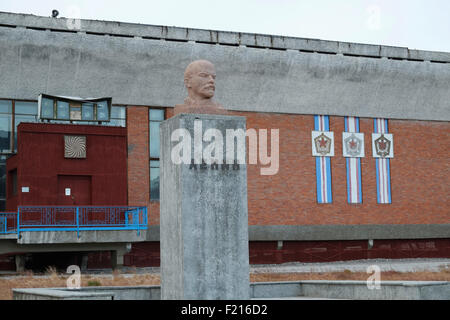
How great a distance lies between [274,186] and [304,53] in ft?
21.2

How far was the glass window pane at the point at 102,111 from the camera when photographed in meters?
28.0

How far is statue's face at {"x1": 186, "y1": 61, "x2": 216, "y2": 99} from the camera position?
40.1 feet

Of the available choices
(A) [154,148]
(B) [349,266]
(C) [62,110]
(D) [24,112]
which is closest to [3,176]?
(D) [24,112]

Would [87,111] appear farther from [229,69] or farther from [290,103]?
[290,103]

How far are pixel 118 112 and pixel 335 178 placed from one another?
11.2 meters

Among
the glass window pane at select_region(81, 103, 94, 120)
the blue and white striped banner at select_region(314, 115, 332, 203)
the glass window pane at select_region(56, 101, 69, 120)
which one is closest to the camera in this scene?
the glass window pane at select_region(56, 101, 69, 120)

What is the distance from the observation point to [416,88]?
35750 millimetres

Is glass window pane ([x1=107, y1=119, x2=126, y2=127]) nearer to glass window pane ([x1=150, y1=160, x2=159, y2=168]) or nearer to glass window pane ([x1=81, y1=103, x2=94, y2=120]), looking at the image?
glass window pane ([x1=150, y1=160, x2=159, y2=168])

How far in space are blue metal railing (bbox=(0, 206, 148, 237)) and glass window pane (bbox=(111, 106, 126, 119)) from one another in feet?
17.5

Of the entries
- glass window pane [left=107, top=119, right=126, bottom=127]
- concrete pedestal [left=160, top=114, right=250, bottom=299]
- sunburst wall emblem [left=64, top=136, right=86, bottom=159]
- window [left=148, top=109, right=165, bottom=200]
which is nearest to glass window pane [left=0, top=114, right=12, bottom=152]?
sunburst wall emblem [left=64, top=136, right=86, bottom=159]

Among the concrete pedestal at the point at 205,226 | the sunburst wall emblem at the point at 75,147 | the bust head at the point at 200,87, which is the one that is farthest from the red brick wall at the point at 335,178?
the concrete pedestal at the point at 205,226

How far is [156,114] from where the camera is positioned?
3183 centimetres

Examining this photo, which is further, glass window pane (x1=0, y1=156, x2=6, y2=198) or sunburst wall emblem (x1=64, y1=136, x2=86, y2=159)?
glass window pane (x1=0, y1=156, x2=6, y2=198)
